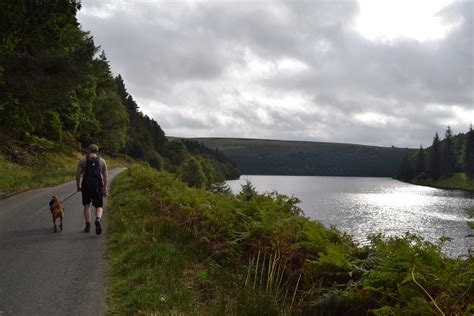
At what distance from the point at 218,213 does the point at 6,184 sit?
15.4 metres

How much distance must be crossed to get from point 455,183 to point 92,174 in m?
134

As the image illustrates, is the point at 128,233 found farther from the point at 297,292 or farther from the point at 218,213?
the point at 297,292

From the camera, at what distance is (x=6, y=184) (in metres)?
20.7

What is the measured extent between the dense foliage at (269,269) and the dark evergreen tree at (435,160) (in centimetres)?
13865

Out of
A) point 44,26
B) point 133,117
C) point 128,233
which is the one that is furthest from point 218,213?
point 133,117

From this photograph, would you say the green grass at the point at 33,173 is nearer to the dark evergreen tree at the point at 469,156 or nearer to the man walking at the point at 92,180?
the man walking at the point at 92,180

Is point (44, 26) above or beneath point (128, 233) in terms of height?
above

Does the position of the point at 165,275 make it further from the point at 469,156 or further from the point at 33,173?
the point at 469,156

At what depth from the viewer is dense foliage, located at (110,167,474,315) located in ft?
17.0

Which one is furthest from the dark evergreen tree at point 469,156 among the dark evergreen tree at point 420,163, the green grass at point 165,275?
the green grass at point 165,275

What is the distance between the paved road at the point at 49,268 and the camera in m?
5.97

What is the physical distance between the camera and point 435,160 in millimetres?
135500

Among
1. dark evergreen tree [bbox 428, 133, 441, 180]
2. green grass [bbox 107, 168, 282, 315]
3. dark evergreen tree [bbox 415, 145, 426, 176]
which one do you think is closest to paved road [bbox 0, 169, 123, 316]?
green grass [bbox 107, 168, 282, 315]

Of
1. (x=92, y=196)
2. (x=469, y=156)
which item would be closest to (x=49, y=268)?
(x=92, y=196)
